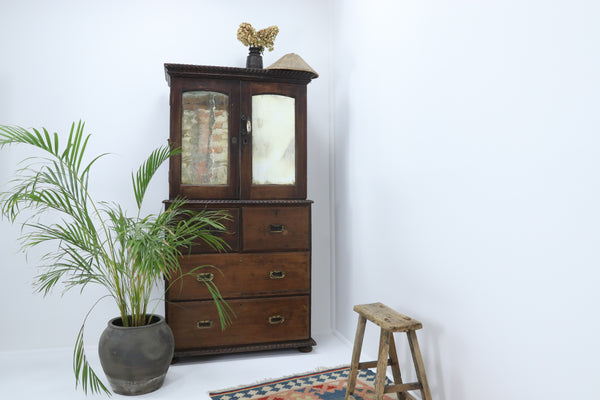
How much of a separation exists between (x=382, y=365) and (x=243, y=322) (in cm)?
105

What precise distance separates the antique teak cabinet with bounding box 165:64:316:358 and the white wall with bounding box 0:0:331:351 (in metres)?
0.42

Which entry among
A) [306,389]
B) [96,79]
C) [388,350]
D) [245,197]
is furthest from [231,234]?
→ [96,79]

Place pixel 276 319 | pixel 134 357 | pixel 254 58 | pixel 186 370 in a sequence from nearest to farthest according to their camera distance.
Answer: pixel 134 357, pixel 186 370, pixel 276 319, pixel 254 58

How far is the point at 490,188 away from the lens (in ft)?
5.13

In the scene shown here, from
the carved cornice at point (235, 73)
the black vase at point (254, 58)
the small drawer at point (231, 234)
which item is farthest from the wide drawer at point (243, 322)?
the black vase at point (254, 58)

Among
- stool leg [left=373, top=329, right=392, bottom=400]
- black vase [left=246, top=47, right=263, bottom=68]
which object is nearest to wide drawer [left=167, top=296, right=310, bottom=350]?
stool leg [left=373, top=329, right=392, bottom=400]

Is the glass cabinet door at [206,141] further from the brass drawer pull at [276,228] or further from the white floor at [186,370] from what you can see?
the white floor at [186,370]

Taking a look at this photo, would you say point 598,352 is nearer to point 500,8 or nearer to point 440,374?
point 440,374

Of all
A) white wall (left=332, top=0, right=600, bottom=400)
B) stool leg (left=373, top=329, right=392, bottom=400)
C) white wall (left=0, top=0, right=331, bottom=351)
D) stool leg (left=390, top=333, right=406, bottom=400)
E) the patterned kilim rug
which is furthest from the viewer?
white wall (left=0, top=0, right=331, bottom=351)

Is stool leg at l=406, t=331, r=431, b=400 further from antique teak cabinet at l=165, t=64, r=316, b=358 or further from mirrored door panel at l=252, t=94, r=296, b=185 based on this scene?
mirrored door panel at l=252, t=94, r=296, b=185

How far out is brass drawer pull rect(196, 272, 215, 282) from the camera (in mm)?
2527

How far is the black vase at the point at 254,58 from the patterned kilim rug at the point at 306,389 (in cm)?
176

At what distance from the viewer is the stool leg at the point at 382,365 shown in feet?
5.64

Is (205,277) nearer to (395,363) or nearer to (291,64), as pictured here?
(395,363)
